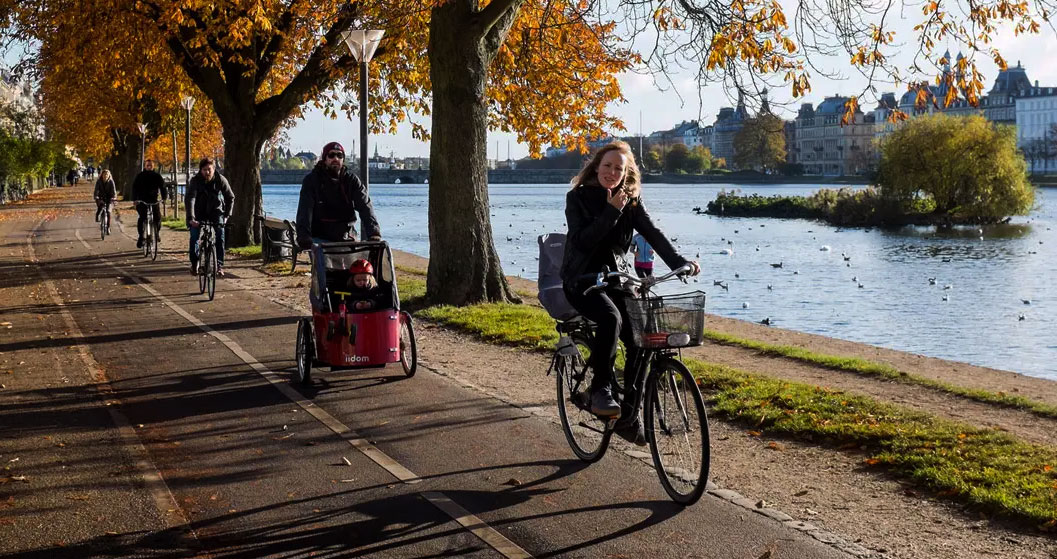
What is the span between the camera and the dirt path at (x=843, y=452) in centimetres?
570

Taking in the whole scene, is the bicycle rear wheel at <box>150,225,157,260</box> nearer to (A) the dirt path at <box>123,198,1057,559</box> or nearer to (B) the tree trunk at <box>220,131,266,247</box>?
(B) the tree trunk at <box>220,131,266,247</box>

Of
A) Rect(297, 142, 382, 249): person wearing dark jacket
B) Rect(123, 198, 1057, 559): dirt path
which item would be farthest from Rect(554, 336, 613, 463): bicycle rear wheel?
Rect(297, 142, 382, 249): person wearing dark jacket

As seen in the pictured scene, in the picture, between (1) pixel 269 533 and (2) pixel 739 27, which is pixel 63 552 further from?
(2) pixel 739 27

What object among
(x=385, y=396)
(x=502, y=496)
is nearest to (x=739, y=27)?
(x=385, y=396)

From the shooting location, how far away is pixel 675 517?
592 cm

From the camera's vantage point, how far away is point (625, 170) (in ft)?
21.6

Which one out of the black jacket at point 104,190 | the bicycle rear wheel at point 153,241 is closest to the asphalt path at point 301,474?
the bicycle rear wheel at point 153,241

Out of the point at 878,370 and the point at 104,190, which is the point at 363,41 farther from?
the point at 104,190

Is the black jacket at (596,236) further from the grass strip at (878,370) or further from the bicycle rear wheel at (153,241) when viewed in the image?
the bicycle rear wheel at (153,241)

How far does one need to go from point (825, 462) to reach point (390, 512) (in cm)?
277

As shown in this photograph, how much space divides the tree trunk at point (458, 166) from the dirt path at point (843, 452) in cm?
151

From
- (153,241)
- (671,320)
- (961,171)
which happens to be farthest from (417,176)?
(671,320)

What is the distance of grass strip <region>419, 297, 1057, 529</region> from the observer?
638 cm

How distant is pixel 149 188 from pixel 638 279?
63.7 ft
